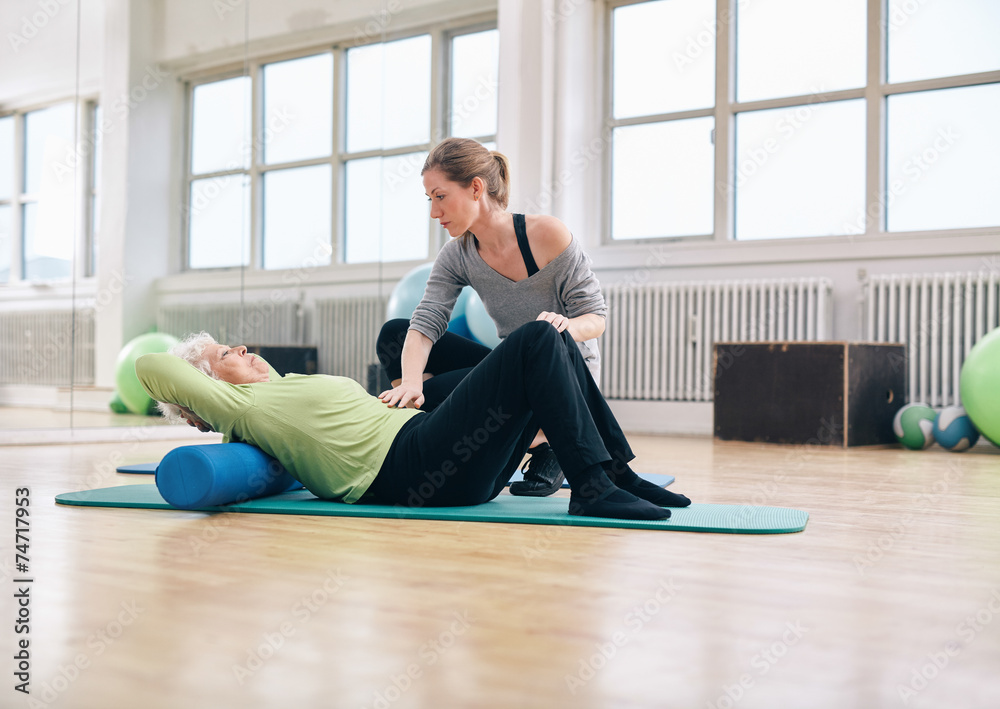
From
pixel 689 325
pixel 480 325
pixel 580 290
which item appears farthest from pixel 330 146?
pixel 580 290

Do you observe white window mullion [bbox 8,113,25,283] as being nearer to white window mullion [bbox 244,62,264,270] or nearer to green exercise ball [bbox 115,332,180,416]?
green exercise ball [bbox 115,332,180,416]

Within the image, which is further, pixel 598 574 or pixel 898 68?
pixel 898 68

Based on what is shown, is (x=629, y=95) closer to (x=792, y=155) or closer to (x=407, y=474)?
(x=792, y=155)

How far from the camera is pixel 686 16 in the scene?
18.2 ft

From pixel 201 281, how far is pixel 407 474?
270 centimetres

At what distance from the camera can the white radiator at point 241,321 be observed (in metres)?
4.31

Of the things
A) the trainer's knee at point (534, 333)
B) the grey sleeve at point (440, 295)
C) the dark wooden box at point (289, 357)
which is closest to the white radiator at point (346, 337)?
the dark wooden box at point (289, 357)

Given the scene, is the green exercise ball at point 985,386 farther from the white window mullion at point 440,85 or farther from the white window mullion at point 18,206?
the white window mullion at point 18,206

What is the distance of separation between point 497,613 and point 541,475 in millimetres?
1266

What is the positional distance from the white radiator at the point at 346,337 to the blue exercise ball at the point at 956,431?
2.75m

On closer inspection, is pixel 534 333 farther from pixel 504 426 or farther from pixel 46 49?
pixel 46 49

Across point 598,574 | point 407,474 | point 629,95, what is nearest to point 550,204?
point 629,95

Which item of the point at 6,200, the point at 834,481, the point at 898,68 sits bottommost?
the point at 834,481

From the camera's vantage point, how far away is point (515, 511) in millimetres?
2041
